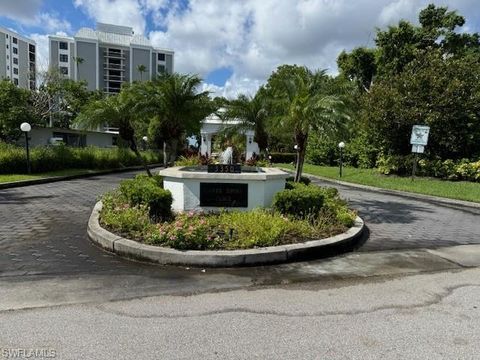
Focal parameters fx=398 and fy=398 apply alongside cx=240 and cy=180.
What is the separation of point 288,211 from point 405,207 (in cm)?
646

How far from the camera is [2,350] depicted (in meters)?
3.29

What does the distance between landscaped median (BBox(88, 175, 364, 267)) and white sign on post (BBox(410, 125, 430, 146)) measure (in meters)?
12.8

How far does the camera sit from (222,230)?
→ 6.45 metres

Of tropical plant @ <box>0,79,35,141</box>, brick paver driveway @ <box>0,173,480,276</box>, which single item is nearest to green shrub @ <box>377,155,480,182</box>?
brick paver driveway @ <box>0,173,480,276</box>

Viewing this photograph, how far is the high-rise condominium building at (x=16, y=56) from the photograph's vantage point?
90500 mm

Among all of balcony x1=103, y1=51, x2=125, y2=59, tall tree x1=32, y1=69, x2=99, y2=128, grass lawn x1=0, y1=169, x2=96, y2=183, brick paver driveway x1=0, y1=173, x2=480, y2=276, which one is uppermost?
balcony x1=103, y1=51, x2=125, y2=59

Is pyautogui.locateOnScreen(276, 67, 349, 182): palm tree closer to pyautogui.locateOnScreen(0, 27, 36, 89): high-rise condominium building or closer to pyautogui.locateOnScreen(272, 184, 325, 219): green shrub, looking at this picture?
pyautogui.locateOnScreen(272, 184, 325, 219): green shrub

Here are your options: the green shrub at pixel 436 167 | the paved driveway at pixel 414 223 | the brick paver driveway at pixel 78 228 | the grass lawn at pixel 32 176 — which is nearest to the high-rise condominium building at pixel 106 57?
the grass lawn at pixel 32 176

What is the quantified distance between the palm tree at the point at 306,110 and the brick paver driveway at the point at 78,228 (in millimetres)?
2591

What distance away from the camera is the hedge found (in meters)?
17.2

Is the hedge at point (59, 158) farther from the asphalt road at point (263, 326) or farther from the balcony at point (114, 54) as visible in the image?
the balcony at point (114, 54)

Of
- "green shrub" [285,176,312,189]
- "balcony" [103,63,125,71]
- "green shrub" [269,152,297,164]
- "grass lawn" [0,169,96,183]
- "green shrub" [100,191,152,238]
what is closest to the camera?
"green shrub" [100,191,152,238]

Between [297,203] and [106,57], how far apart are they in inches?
3739

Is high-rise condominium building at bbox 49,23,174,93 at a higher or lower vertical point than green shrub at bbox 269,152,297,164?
higher
